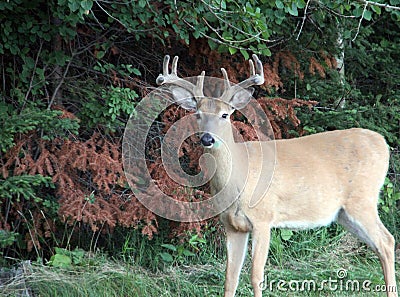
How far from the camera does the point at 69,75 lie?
7094mm

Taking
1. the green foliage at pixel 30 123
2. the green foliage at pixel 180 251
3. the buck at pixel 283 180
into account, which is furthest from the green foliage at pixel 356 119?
the green foliage at pixel 30 123

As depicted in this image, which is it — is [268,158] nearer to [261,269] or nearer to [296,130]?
[261,269]

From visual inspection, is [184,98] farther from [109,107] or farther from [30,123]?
[30,123]

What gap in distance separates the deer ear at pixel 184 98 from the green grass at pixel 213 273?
1445 millimetres

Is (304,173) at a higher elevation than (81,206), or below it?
higher

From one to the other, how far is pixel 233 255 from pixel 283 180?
703 mm

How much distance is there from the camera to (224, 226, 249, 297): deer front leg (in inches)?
221

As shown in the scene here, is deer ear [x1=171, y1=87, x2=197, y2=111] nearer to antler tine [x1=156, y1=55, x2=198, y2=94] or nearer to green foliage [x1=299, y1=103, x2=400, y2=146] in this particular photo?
antler tine [x1=156, y1=55, x2=198, y2=94]

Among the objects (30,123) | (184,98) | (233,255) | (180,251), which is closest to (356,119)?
(180,251)

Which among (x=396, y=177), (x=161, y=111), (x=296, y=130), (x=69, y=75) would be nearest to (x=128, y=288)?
(x=161, y=111)

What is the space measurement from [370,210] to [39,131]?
294 cm

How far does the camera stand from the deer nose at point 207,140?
532 cm

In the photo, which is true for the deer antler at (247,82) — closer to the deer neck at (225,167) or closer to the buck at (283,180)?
the buck at (283,180)

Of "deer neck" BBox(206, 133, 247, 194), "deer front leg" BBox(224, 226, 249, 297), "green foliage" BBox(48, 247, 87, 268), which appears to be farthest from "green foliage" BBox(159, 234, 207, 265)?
"deer neck" BBox(206, 133, 247, 194)
